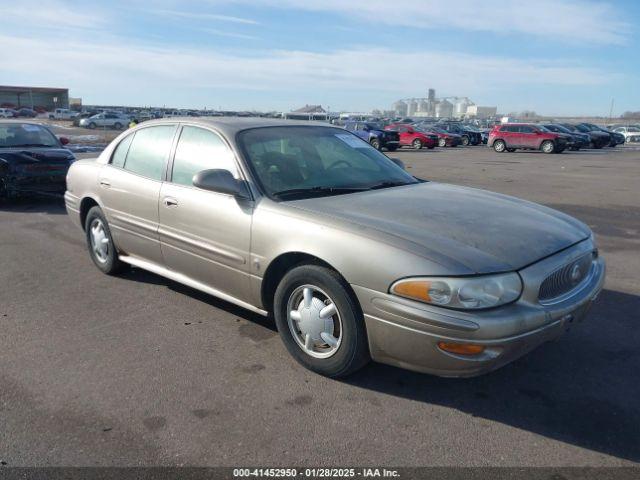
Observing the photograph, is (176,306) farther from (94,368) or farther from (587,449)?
(587,449)

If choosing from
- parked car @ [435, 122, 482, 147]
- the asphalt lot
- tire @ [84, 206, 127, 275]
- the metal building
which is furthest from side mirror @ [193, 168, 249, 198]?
the metal building

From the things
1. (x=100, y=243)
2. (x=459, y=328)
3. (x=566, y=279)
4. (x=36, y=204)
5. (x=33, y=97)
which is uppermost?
(x=33, y=97)

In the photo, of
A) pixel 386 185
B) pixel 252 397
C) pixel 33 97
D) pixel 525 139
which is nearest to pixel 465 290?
pixel 252 397

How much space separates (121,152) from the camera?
538 centimetres

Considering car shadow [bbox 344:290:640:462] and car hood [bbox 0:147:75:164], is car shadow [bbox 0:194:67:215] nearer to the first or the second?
car hood [bbox 0:147:75:164]

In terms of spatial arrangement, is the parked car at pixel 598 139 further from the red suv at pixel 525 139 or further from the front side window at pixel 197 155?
the front side window at pixel 197 155

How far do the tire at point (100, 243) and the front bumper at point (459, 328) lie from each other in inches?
125

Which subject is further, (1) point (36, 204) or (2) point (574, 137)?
(2) point (574, 137)

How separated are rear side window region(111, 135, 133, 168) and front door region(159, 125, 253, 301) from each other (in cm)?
94

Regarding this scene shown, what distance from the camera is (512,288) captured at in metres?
2.98

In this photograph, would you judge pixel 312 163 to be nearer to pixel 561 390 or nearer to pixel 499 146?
pixel 561 390

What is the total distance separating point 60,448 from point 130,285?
8.73ft

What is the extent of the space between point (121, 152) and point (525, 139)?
28.5 metres

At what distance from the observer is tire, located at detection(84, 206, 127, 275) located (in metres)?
5.44
